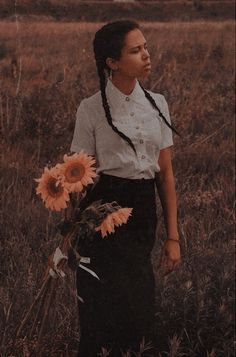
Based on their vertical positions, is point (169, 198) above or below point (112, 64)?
below

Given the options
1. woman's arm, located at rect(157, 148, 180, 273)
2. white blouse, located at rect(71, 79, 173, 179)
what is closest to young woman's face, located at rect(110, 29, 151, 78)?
white blouse, located at rect(71, 79, 173, 179)

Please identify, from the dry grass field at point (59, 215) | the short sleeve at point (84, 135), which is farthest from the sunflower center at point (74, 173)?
the dry grass field at point (59, 215)

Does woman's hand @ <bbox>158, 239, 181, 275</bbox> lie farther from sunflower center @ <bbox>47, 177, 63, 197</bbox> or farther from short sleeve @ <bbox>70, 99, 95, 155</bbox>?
sunflower center @ <bbox>47, 177, 63, 197</bbox>

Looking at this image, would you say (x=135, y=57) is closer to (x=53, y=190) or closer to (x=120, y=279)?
(x=53, y=190)

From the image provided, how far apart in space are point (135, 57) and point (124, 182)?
423 mm

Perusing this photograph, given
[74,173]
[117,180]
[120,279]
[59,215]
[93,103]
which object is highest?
[93,103]

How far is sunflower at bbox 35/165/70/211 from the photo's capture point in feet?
7.39

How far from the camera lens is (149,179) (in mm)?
2607

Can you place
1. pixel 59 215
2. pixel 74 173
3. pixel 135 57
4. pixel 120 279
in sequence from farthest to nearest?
pixel 59 215 → pixel 120 279 → pixel 135 57 → pixel 74 173

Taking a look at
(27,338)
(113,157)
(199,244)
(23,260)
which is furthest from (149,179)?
(199,244)

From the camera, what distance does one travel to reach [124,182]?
8.38ft

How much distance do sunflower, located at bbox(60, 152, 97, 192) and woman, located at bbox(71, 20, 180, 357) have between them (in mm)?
243

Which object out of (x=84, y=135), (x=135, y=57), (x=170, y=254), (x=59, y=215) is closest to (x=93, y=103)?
(x=84, y=135)

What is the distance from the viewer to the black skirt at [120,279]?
259 cm
